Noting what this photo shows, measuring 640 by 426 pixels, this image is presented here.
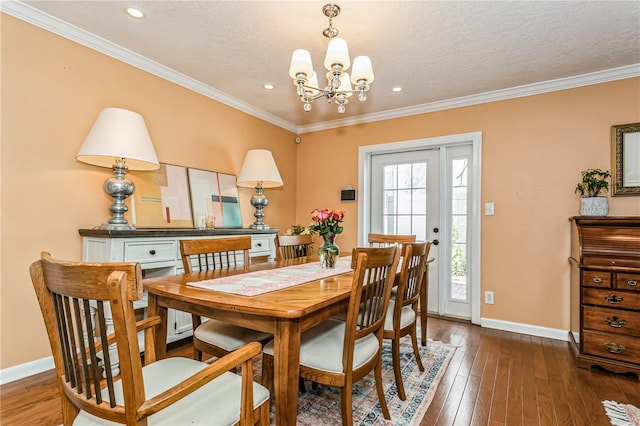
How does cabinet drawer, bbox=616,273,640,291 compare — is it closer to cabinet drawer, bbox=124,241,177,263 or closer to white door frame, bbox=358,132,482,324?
white door frame, bbox=358,132,482,324

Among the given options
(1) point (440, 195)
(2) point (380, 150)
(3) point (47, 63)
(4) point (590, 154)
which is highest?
(3) point (47, 63)

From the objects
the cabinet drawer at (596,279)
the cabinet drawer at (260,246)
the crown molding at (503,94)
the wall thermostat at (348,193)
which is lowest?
the cabinet drawer at (596,279)

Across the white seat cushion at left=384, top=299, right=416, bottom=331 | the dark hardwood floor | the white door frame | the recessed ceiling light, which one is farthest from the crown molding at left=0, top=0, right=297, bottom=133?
the white seat cushion at left=384, top=299, right=416, bottom=331

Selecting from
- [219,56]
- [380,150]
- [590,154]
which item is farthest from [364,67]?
[590,154]

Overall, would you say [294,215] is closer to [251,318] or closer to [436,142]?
[436,142]

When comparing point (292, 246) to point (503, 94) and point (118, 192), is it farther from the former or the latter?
point (503, 94)

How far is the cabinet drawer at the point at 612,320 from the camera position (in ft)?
7.50

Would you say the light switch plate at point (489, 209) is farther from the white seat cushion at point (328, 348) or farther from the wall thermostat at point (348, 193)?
the white seat cushion at point (328, 348)

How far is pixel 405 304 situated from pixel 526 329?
6.09 ft

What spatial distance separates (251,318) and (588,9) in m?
2.71

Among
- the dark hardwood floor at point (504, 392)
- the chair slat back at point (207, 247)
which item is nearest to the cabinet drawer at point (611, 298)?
the dark hardwood floor at point (504, 392)

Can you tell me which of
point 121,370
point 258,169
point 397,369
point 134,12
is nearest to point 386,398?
point 397,369

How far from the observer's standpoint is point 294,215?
4656 millimetres

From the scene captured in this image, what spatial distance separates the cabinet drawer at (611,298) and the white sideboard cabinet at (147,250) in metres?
3.04
